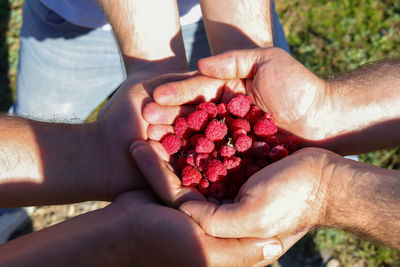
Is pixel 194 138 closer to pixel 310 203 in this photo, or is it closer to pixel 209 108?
pixel 209 108

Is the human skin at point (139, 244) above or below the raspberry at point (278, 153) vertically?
below

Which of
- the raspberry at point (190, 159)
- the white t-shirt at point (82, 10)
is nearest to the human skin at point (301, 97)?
the raspberry at point (190, 159)

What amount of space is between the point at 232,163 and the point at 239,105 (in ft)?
1.08

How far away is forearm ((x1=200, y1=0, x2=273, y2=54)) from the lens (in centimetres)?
245

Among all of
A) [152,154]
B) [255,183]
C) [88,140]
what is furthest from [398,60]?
[88,140]

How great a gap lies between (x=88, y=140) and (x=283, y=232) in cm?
109

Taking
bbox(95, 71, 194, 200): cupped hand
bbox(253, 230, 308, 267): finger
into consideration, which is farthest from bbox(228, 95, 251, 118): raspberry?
bbox(253, 230, 308, 267): finger

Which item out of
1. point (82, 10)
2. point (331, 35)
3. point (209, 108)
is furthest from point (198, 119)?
point (331, 35)

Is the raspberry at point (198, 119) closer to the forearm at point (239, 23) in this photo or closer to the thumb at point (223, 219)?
the thumb at point (223, 219)

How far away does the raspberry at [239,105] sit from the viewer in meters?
2.06

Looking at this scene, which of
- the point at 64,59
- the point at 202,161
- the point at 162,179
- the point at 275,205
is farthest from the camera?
the point at 64,59

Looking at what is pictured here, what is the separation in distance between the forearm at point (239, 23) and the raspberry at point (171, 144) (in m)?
0.78

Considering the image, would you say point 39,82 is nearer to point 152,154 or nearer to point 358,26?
point 152,154

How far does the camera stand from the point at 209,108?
2057 mm
